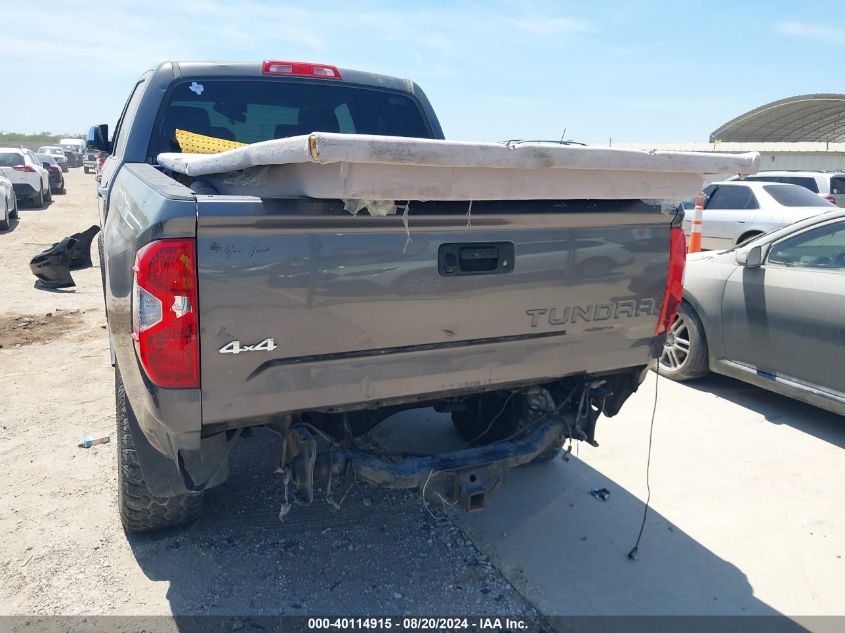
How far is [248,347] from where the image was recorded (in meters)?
2.11

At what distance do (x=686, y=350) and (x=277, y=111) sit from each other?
388 centimetres

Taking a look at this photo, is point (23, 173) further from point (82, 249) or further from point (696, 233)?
point (696, 233)

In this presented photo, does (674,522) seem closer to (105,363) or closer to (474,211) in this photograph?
(474,211)

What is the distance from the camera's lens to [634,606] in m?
2.85

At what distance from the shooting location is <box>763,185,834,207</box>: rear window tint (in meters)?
11.0

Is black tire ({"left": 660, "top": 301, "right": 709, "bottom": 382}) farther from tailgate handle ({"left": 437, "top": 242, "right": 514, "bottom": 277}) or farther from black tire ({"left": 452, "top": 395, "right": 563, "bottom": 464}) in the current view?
tailgate handle ({"left": 437, "top": 242, "right": 514, "bottom": 277})

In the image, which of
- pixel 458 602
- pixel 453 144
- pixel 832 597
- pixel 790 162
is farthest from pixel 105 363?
pixel 790 162

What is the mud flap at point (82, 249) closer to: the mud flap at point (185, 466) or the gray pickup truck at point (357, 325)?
the gray pickup truck at point (357, 325)

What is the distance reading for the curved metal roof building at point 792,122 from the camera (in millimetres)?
36594

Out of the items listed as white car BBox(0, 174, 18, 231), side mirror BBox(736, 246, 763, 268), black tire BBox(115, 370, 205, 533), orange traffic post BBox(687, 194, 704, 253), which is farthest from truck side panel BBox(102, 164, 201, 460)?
white car BBox(0, 174, 18, 231)

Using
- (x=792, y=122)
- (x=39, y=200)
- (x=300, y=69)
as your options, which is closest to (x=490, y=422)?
(x=300, y=69)

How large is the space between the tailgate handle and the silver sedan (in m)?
3.07

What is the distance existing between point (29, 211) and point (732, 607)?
1994 centimetres

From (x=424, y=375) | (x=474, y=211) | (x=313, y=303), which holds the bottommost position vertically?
(x=424, y=375)
